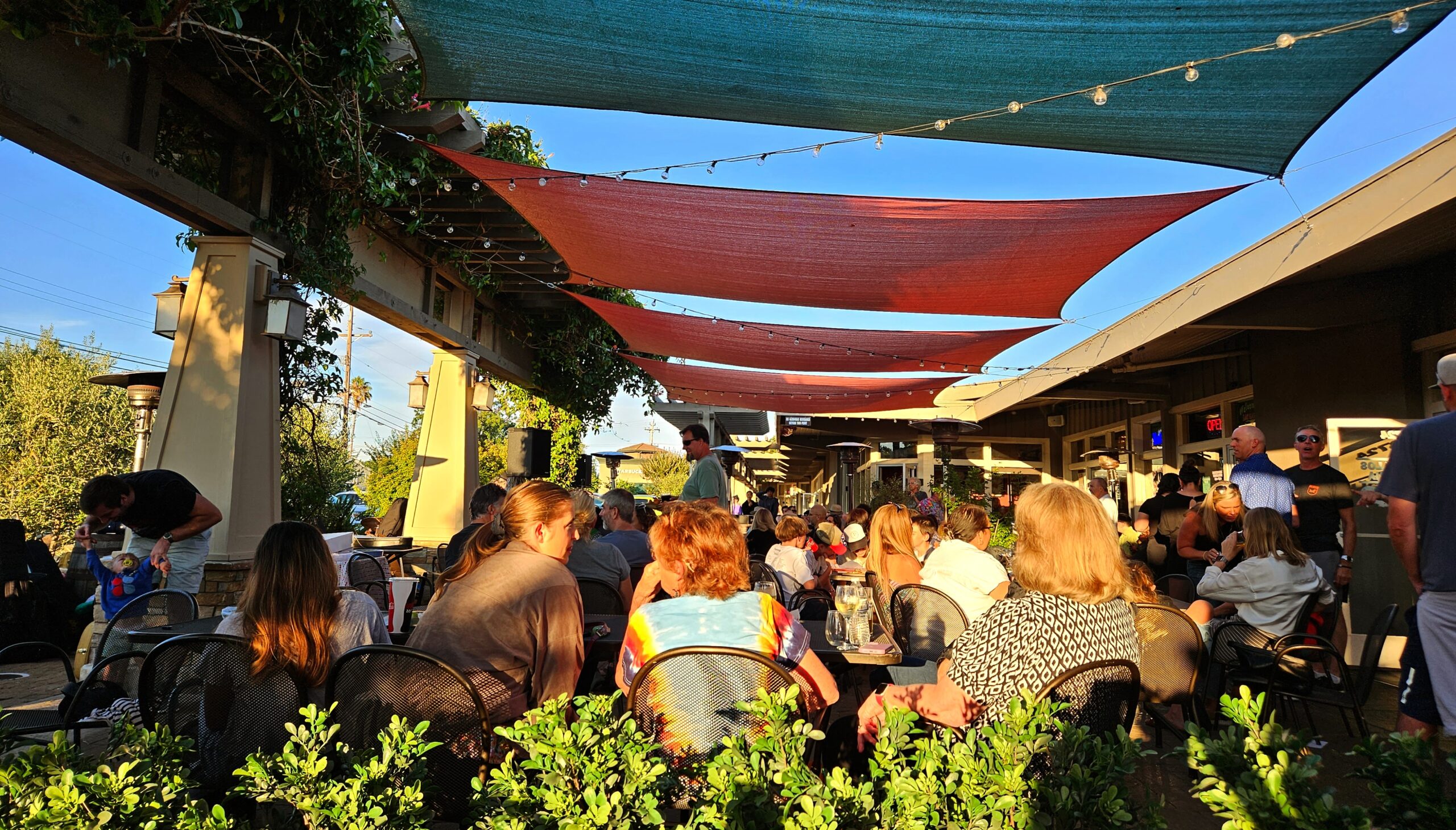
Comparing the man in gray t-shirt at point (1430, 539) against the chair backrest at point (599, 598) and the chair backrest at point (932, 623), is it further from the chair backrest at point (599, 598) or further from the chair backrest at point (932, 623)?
the chair backrest at point (599, 598)

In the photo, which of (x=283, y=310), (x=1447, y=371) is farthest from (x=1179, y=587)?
(x=283, y=310)

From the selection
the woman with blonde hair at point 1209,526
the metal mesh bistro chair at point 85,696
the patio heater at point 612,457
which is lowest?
the metal mesh bistro chair at point 85,696

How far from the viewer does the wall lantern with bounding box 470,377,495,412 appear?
30.1 feet

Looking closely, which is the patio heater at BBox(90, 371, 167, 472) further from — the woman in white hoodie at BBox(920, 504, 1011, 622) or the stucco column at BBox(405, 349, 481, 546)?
the woman in white hoodie at BBox(920, 504, 1011, 622)

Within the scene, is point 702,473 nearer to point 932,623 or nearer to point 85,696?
point 932,623

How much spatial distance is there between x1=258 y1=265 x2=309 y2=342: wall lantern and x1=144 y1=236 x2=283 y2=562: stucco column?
0.13 ft

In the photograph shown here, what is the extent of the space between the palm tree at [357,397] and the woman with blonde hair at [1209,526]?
42.0 meters

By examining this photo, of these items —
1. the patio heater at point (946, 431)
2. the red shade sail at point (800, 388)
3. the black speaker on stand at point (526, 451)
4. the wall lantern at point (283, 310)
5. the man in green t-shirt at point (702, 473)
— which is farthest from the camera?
the patio heater at point (946, 431)

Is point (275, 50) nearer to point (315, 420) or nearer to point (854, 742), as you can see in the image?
point (315, 420)

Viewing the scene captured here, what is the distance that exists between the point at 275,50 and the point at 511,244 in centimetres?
395

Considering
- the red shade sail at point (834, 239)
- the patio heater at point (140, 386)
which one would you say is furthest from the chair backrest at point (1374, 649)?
the patio heater at point (140, 386)

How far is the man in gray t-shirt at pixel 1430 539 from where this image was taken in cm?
236

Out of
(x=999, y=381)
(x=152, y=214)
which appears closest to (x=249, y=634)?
(x=152, y=214)

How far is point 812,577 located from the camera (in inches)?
213
